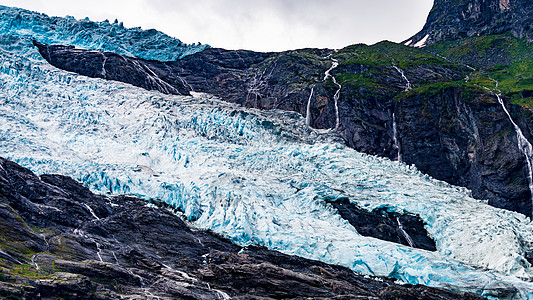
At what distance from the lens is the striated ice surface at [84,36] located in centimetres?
5234

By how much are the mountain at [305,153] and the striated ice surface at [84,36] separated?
3.94 feet

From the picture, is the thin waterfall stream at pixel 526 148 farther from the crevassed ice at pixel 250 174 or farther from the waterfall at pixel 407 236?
the waterfall at pixel 407 236

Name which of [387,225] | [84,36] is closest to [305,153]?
[387,225]

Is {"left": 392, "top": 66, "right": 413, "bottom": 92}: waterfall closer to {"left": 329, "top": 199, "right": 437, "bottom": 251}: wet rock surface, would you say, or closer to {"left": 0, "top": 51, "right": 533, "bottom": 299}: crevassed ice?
{"left": 0, "top": 51, "right": 533, "bottom": 299}: crevassed ice

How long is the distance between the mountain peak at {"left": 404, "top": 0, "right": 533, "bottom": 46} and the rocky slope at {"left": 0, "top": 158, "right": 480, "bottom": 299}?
219 ft

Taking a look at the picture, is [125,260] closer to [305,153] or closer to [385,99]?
[305,153]

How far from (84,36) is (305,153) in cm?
3559

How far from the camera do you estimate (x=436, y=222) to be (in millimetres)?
27250

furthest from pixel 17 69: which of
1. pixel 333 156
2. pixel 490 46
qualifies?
pixel 490 46

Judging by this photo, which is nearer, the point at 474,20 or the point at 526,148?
the point at 526,148

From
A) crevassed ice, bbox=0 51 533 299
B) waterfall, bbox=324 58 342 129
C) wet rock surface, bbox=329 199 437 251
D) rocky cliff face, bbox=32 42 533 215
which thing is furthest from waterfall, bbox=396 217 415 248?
waterfall, bbox=324 58 342 129

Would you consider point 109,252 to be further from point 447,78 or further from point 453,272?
point 447,78

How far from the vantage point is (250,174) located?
102 feet

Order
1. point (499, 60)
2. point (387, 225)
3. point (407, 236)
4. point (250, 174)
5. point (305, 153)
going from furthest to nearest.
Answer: point (499, 60)
point (305, 153)
point (250, 174)
point (387, 225)
point (407, 236)
